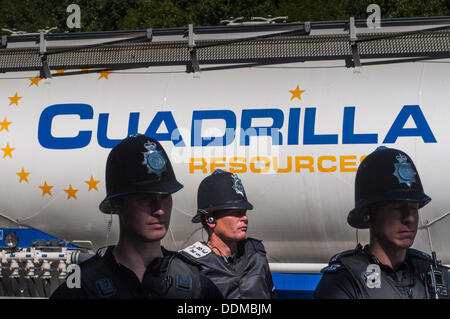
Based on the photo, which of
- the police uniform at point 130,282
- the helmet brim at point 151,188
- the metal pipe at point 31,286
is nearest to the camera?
the police uniform at point 130,282

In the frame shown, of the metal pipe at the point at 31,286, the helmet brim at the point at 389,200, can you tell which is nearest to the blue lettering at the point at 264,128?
the helmet brim at the point at 389,200

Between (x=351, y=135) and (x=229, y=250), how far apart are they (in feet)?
4.96

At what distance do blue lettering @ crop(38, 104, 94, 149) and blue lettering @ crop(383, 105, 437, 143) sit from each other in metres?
2.55

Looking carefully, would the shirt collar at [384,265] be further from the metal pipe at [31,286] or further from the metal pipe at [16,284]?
the metal pipe at [16,284]

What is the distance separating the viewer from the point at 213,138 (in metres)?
5.43

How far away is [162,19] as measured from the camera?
74.4ft

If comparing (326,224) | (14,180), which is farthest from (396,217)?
(14,180)

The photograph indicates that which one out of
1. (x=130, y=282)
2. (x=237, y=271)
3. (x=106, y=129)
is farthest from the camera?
(x=106, y=129)

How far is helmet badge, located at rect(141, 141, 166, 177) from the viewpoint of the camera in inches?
139

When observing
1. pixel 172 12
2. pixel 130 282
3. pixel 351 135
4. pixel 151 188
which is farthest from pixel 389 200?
pixel 172 12

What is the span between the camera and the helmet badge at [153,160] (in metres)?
3.54

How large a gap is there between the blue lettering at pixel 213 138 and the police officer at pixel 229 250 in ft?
2.19

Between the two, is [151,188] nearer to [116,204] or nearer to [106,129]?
[116,204]

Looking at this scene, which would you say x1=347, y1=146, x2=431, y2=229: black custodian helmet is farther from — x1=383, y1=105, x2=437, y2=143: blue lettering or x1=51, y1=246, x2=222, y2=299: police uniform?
x1=383, y1=105, x2=437, y2=143: blue lettering
